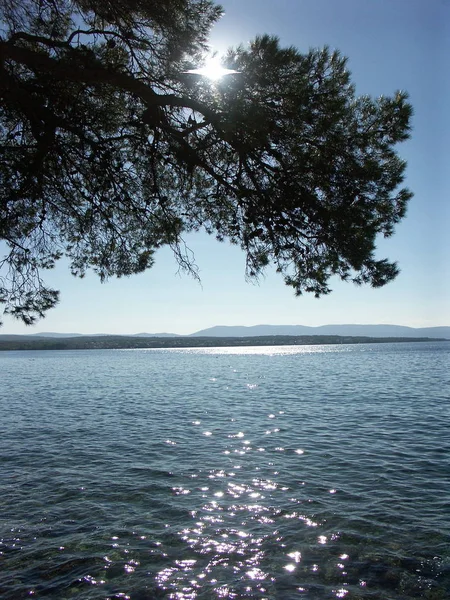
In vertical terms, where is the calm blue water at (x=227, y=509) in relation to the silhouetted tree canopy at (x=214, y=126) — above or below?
below

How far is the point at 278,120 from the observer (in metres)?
9.63

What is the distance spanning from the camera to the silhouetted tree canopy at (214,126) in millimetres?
9203

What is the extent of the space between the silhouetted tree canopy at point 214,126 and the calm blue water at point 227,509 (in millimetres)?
5536

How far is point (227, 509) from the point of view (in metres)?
11.3

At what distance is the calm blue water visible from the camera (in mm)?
7824

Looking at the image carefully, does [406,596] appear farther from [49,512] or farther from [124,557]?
[49,512]

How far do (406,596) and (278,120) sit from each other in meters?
→ 9.54

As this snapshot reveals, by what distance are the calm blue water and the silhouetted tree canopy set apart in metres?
5.54

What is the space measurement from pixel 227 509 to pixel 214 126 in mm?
9507

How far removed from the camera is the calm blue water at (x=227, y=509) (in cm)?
782

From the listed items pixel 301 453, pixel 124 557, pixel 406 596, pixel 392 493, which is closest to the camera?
pixel 406 596

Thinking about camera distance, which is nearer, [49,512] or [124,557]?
[124,557]

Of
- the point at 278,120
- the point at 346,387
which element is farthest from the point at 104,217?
the point at 346,387

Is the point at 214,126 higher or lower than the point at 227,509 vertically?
higher
